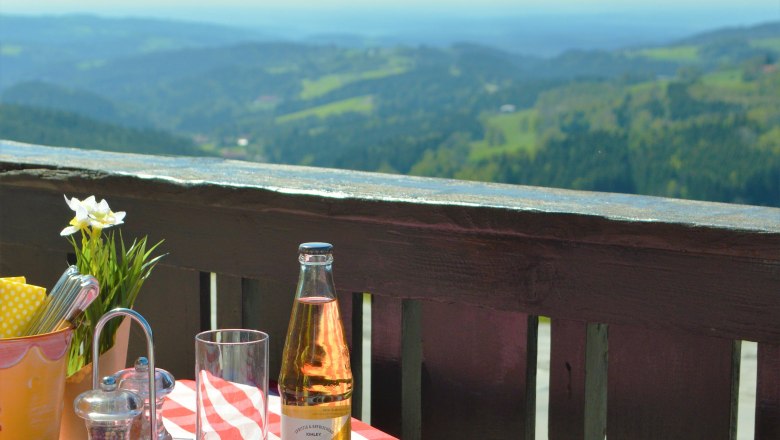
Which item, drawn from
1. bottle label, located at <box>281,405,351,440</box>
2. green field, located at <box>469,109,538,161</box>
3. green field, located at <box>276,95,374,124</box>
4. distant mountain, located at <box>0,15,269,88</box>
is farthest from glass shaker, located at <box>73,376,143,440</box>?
distant mountain, located at <box>0,15,269,88</box>

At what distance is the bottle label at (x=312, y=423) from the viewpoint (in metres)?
0.99

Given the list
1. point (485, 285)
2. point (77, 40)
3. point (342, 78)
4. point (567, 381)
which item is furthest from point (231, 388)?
point (77, 40)

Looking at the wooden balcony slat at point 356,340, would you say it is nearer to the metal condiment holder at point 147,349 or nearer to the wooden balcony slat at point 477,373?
the wooden balcony slat at point 477,373

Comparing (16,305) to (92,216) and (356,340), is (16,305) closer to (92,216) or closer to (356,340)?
(92,216)

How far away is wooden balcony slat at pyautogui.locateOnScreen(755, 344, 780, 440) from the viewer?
119cm

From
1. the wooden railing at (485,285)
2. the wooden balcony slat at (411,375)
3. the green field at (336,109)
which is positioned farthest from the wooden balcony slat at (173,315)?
the green field at (336,109)

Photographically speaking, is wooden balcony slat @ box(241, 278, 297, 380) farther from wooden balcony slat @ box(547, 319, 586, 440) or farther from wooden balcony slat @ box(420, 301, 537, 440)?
wooden balcony slat @ box(547, 319, 586, 440)

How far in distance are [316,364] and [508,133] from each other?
3213 centimetres

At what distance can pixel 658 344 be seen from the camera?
1283 millimetres

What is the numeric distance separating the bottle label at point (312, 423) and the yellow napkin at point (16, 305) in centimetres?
29

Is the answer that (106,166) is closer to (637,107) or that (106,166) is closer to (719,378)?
(719,378)

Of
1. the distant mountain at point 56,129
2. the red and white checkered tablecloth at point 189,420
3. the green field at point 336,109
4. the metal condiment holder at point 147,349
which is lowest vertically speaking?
the red and white checkered tablecloth at point 189,420

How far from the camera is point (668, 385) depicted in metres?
1.29

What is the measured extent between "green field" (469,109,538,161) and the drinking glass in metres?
29.1
